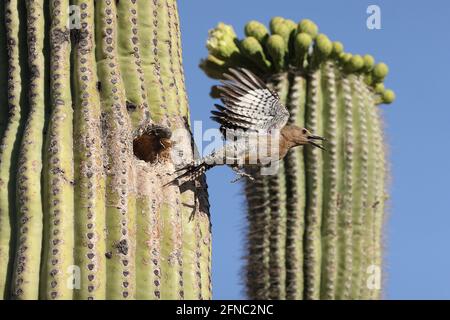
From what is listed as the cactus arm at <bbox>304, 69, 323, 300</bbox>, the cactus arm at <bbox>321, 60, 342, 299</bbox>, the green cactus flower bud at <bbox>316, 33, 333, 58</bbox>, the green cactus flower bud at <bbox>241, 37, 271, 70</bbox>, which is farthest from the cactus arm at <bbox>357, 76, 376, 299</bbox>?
the green cactus flower bud at <bbox>241, 37, 271, 70</bbox>

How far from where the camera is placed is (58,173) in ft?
14.4

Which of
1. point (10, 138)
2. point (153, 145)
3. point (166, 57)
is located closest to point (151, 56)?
point (166, 57)

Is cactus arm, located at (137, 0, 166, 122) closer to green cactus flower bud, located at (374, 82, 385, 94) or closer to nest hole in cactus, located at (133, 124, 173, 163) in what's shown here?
nest hole in cactus, located at (133, 124, 173, 163)

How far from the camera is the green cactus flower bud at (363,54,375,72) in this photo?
8.57 metres

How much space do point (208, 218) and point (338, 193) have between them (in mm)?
3142

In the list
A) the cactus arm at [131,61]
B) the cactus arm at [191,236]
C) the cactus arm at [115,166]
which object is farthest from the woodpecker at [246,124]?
the cactus arm at [115,166]

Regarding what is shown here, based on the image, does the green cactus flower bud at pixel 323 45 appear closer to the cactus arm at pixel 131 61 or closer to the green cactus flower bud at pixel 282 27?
the green cactus flower bud at pixel 282 27

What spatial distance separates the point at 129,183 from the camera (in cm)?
455

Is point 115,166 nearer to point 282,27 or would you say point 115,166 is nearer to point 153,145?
point 153,145

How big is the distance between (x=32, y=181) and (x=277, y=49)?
4133 mm

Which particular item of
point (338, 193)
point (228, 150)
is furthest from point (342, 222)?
point (228, 150)

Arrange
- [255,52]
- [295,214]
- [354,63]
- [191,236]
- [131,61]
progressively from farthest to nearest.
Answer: [354,63] < [255,52] < [295,214] < [131,61] < [191,236]

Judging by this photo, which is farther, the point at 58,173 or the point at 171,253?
the point at 171,253

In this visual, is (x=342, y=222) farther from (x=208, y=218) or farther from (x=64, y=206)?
(x=64, y=206)
